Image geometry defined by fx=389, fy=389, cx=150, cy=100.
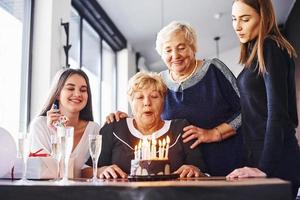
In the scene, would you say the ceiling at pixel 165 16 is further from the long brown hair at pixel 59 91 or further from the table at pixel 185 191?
the table at pixel 185 191

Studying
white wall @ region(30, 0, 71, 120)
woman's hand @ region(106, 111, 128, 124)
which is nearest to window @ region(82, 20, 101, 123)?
white wall @ region(30, 0, 71, 120)

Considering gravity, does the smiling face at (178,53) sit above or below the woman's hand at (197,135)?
above

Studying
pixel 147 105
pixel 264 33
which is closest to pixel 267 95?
pixel 264 33

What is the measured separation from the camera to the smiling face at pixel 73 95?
1.99 metres

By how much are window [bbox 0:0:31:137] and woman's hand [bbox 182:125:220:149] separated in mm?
1634

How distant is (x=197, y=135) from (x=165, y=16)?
12.0 ft

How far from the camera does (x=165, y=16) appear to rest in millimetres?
5199

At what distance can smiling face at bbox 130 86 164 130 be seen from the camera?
1741mm

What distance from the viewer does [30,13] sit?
343 centimetres

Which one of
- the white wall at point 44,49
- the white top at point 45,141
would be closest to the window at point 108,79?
the white wall at point 44,49

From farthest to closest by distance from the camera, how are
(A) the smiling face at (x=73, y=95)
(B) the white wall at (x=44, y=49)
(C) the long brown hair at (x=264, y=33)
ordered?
(B) the white wall at (x=44, y=49) < (A) the smiling face at (x=73, y=95) < (C) the long brown hair at (x=264, y=33)

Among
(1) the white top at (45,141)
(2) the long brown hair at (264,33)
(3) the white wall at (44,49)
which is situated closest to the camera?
(2) the long brown hair at (264,33)

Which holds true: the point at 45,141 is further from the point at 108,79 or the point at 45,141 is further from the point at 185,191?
the point at 108,79

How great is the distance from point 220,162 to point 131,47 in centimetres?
458
